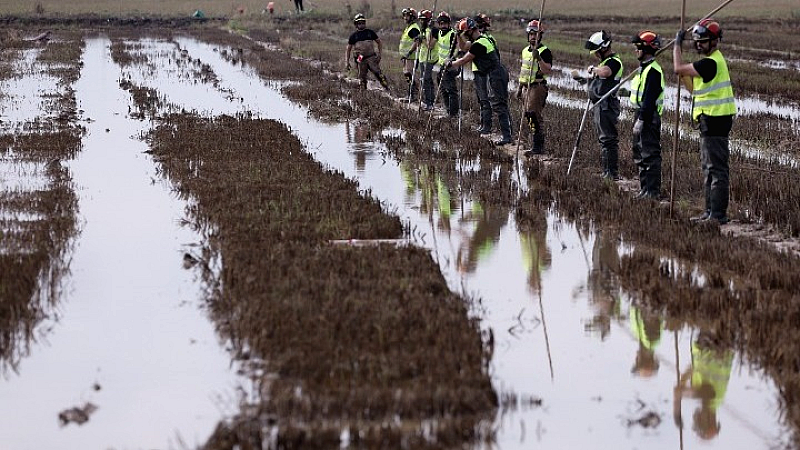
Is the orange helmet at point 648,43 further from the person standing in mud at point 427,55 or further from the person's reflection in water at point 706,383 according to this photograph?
the person standing in mud at point 427,55

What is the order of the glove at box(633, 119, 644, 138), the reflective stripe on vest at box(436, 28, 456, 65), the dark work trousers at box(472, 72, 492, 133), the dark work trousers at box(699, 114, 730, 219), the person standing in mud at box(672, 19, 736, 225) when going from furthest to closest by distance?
1. the reflective stripe on vest at box(436, 28, 456, 65)
2. the dark work trousers at box(472, 72, 492, 133)
3. the glove at box(633, 119, 644, 138)
4. the dark work trousers at box(699, 114, 730, 219)
5. the person standing in mud at box(672, 19, 736, 225)

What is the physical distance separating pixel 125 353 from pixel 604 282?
3.84 m

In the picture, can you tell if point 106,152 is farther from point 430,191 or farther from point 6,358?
point 6,358

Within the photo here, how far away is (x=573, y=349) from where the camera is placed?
8.23m

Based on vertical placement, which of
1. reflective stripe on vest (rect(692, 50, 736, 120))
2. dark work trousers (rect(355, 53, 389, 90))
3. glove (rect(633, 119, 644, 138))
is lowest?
dark work trousers (rect(355, 53, 389, 90))

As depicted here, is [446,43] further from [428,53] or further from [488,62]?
[488,62]

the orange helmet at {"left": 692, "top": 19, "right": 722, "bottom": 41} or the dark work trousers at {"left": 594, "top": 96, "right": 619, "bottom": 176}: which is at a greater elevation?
the orange helmet at {"left": 692, "top": 19, "right": 722, "bottom": 41}

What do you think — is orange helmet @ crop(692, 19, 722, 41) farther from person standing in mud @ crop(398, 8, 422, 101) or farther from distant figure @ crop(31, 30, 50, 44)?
distant figure @ crop(31, 30, 50, 44)

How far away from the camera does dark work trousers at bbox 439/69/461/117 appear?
20219 mm

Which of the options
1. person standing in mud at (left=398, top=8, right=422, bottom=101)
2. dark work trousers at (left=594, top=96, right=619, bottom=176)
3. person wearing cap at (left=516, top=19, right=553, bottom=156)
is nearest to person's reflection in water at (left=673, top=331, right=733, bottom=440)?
dark work trousers at (left=594, top=96, right=619, bottom=176)

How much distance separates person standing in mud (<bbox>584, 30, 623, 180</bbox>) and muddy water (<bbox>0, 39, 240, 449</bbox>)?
4757mm

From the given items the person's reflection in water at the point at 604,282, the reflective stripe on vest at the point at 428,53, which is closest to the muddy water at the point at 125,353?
the person's reflection in water at the point at 604,282

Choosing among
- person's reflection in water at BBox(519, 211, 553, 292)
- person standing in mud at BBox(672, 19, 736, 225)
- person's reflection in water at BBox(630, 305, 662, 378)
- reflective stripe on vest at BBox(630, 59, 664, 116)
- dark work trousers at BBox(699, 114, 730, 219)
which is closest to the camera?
person's reflection in water at BBox(630, 305, 662, 378)

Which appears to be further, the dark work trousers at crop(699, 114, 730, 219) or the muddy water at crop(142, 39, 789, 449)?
the dark work trousers at crop(699, 114, 730, 219)
